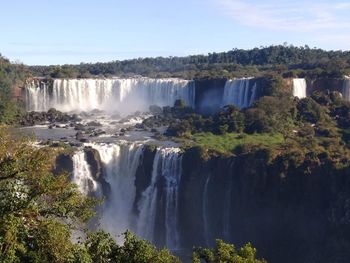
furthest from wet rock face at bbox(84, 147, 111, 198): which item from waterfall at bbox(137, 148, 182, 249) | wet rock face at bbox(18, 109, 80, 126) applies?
wet rock face at bbox(18, 109, 80, 126)

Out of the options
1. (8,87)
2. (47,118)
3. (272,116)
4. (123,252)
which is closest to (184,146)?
(272,116)

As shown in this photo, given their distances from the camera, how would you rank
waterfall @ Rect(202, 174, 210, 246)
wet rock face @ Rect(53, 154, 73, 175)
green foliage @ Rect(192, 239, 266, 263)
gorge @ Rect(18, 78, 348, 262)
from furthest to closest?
wet rock face @ Rect(53, 154, 73, 175) < waterfall @ Rect(202, 174, 210, 246) < gorge @ Rect(18, 78, 348, 262) < green foliage @ Rect(192, 239, 266, 263)

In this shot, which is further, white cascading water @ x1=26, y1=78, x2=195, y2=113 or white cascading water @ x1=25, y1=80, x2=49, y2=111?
white cascading water @ x1=25, y1=80, x2=49, y2=111

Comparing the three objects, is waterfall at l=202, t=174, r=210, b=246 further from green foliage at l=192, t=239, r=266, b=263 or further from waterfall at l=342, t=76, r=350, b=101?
waterfall at l=342, t=76, r=350, b=101

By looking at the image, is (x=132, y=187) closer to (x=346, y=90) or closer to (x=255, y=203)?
(x=255, y=203)

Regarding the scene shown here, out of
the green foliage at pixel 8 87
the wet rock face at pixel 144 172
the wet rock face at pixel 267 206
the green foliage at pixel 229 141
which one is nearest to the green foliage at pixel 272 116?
the green foliage at pixel 229 141
